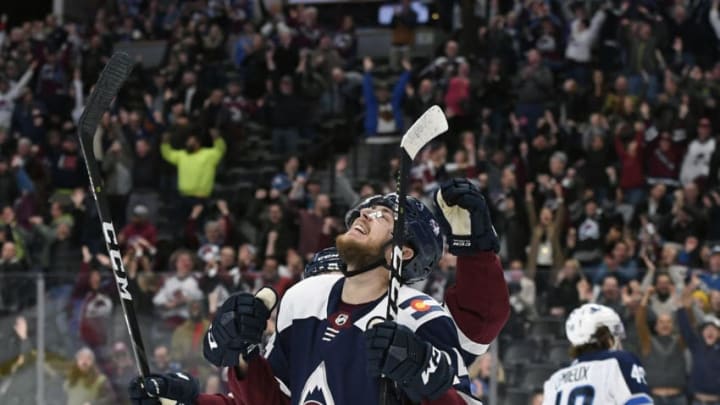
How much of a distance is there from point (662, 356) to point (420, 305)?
5.88 meters

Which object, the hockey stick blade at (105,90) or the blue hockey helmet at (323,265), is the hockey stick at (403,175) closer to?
the blue hockey helmet at (323,265)

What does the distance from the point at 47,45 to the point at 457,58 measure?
17.3 ft

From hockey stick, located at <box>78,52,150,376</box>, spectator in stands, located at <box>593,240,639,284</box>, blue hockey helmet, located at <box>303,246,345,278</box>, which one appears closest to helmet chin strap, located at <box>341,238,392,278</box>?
blue hockey helmet, located at <box>303,246,345,278</box>

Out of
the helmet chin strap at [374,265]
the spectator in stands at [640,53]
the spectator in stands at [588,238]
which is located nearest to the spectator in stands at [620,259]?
the spectator in stands at [588,238]

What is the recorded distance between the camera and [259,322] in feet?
13.0

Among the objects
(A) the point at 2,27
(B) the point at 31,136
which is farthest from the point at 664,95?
(A) the point at 2,27

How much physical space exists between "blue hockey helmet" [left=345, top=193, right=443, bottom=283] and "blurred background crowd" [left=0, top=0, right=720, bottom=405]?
550cm

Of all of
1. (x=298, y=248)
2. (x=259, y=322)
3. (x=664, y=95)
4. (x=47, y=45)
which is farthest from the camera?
(x=47, y=45)

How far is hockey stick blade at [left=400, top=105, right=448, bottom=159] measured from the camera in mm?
3916

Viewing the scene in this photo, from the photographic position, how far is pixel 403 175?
12.9 ft

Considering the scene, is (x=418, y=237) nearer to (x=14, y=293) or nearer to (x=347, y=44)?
(x=14, y=293)

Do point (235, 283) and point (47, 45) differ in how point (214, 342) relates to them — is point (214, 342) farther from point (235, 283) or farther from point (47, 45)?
point (47, 45)

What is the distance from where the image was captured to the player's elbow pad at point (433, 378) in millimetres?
3801

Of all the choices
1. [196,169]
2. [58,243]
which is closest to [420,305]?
[58,243]
